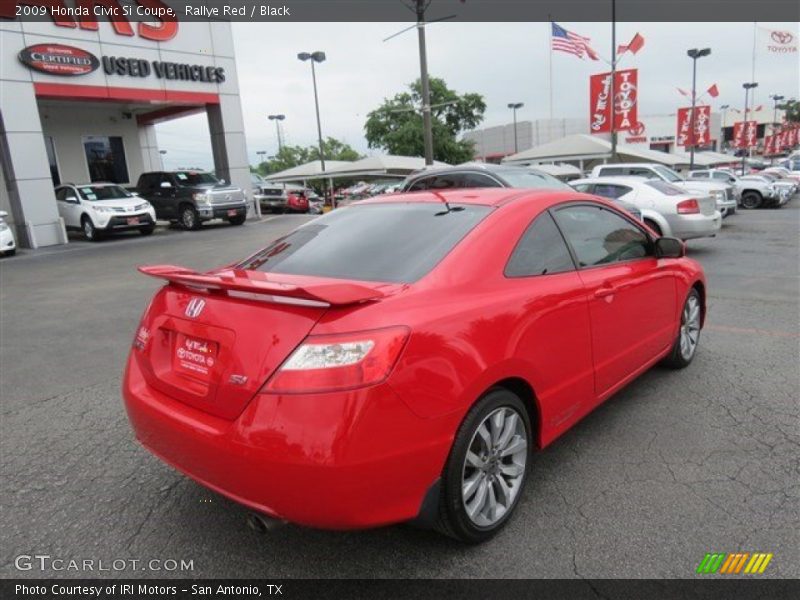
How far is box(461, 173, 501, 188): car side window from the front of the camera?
32.6 ft

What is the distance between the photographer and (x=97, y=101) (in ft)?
62.7

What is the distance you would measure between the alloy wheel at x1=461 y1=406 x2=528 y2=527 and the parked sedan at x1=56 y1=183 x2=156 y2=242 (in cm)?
1689

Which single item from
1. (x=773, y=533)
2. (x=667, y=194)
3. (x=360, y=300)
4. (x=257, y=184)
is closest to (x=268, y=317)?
(x=360, y=300)

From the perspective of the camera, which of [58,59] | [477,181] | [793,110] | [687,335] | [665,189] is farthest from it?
[793,110]

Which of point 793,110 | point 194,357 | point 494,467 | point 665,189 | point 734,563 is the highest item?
point 793,110

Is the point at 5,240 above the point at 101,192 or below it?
below

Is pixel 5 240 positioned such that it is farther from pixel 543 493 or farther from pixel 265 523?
pixel 543 493

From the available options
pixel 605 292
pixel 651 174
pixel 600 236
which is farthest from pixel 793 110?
pixel 605 292

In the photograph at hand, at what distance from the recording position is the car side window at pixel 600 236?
3328 mm

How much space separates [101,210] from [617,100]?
1987cm

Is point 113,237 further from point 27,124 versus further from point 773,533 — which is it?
point 773,533

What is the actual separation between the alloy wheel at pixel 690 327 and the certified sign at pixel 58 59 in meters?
18.0

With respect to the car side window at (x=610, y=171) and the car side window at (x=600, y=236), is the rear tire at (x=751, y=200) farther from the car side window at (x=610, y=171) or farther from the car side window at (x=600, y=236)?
the car side window at (x=600, y=236)

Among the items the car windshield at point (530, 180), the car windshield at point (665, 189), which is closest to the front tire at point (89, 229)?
the car windshield at point (530, 180)
